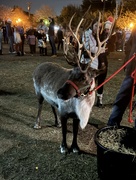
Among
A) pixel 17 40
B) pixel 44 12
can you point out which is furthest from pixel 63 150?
pixel 44 12

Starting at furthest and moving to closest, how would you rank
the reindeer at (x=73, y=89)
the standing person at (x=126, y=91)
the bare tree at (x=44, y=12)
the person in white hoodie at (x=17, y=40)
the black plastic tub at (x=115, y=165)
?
1. the bare tree at (x=44, y=12)
2. the person in white hoodie at (x=17, y=40)
3. the standing person at (x=126, y=91)
4. the reindeer at (x=73, y=89)
5. the black plastic tub at (x=115, y=165)

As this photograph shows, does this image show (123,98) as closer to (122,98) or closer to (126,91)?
(122,98)

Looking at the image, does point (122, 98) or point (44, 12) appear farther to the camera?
point (44, 12)

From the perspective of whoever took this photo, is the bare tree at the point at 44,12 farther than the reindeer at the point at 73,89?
Yes

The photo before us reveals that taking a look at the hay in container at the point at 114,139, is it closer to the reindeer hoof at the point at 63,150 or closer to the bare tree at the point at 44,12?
the reindeer hoof at the point at 63,150

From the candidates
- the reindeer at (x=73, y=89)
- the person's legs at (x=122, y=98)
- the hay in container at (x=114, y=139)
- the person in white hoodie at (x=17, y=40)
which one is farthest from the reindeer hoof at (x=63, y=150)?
the person in white hoodie at (x=17, y=40)

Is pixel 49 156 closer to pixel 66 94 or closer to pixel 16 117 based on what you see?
pixel 66 94

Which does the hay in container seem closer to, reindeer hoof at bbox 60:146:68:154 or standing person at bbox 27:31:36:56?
reindeer hoof at bbox 60:146:68:154

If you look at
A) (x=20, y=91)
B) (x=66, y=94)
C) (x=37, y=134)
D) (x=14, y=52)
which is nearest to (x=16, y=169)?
(x=37, y=134)

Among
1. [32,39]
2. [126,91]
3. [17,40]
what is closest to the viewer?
[126,91]

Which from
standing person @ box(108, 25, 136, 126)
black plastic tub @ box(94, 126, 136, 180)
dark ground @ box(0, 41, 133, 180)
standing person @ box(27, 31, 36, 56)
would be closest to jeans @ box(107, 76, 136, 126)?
standing person @ box(108, 25, 136, 126)

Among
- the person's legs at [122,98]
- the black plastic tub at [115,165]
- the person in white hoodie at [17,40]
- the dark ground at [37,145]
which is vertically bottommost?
the dark ground at [37,145]

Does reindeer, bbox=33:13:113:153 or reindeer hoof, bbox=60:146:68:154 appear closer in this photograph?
reindeer, bbox=33:13:113:153

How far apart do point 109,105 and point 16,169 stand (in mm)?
3564
